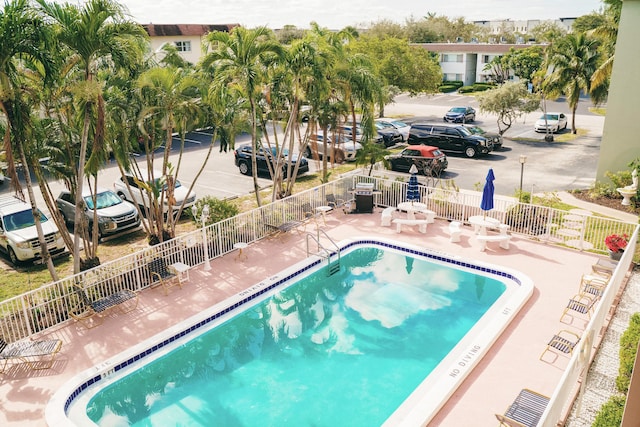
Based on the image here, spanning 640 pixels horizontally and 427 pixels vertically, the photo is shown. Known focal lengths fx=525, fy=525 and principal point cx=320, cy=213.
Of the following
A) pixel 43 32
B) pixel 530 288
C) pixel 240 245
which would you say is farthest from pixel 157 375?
pixel 530 288

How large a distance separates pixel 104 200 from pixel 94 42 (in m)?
7.94

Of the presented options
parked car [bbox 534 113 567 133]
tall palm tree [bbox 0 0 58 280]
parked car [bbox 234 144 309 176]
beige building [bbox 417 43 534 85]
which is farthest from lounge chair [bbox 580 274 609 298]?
beige building [bbox 417 43 534 85]

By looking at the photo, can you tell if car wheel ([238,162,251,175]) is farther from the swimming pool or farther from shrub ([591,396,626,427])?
shrub ([591,396,626,427])

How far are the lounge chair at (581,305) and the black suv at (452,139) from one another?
1613 cm

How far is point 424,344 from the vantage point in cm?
1178

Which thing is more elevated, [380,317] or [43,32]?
[43,32]

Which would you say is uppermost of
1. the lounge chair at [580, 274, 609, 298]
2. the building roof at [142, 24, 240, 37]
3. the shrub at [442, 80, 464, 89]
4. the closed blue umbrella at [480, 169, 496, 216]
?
the building roof at [142, 24, 240, 37]

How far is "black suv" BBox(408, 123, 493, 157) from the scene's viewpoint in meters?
27.4

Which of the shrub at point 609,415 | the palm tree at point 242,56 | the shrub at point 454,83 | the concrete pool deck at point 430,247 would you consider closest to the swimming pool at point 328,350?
the concrete pool deck at point 430,247

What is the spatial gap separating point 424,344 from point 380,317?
4.96 feet

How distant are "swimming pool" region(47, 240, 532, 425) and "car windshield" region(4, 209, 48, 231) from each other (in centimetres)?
767

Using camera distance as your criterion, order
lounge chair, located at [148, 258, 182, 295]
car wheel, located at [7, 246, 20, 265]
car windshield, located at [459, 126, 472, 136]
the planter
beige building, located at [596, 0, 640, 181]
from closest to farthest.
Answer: lounge chair, located at [148, 258, 182, 295], the planter, car wheel, located at [7, 246, 20, 265], beige building, located at [596, 0, 640, 181], car windshield, located at [459, 126, 472, 136]

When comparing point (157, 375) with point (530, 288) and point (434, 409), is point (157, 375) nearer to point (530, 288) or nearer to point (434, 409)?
point (434, 409)

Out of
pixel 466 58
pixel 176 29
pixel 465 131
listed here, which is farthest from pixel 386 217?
pixel 466 58
